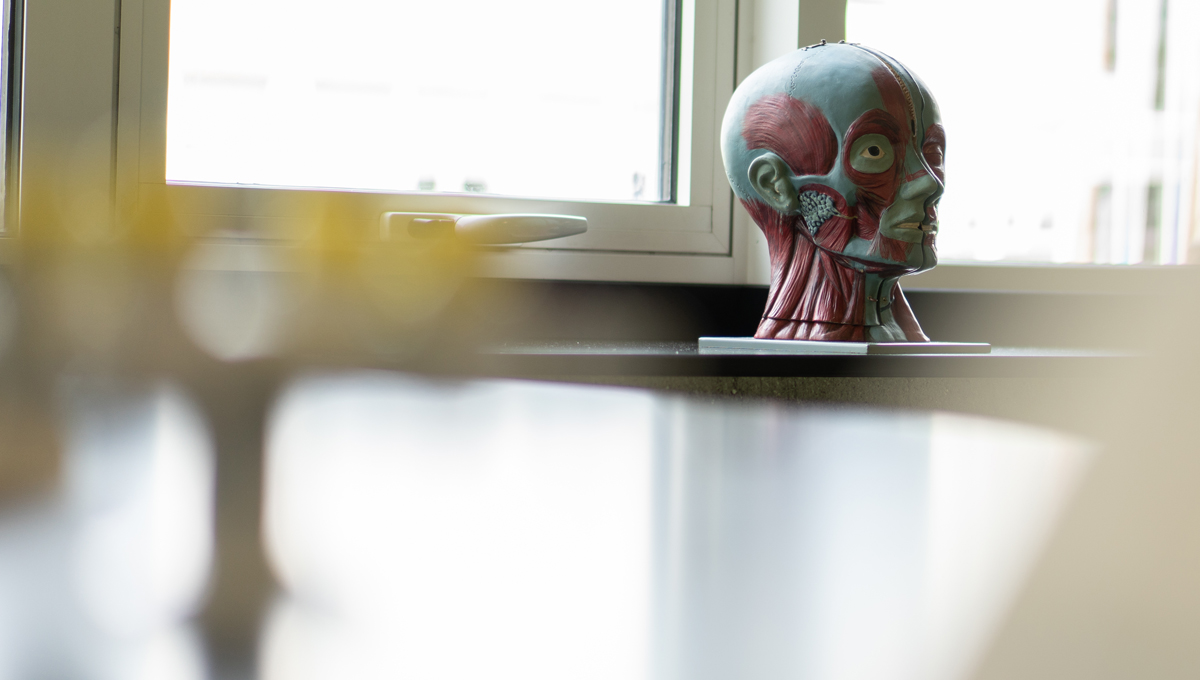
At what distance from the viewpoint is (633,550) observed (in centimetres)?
26

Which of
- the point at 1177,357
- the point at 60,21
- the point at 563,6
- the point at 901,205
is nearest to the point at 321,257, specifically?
the point at 1177,357

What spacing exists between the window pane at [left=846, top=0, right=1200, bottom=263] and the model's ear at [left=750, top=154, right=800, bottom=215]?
24.5 inches

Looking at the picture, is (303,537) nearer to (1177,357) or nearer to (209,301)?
(209,301)

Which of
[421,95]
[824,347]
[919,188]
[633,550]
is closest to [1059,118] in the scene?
[919,188]

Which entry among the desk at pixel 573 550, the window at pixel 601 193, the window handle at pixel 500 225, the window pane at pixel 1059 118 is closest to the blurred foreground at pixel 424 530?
the desk at pixel 573 550

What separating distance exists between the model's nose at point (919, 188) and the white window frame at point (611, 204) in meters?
0.43

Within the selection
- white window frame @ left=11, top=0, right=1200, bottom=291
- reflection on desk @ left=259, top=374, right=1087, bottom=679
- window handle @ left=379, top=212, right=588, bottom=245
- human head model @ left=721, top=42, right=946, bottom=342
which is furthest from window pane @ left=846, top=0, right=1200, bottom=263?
reflection on desk @ left=259, top=374, right=1087, bottom=679

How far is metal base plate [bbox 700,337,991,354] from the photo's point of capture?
107cm

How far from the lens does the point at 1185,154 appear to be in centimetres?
184

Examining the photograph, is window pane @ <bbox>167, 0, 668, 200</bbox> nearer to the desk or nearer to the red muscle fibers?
the red muscle fibers

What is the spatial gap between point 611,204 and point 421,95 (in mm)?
317

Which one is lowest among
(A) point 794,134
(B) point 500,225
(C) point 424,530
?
(C) point 424,530

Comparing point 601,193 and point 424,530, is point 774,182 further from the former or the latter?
point 424,530

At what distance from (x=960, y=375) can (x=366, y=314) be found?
37.1 inches
